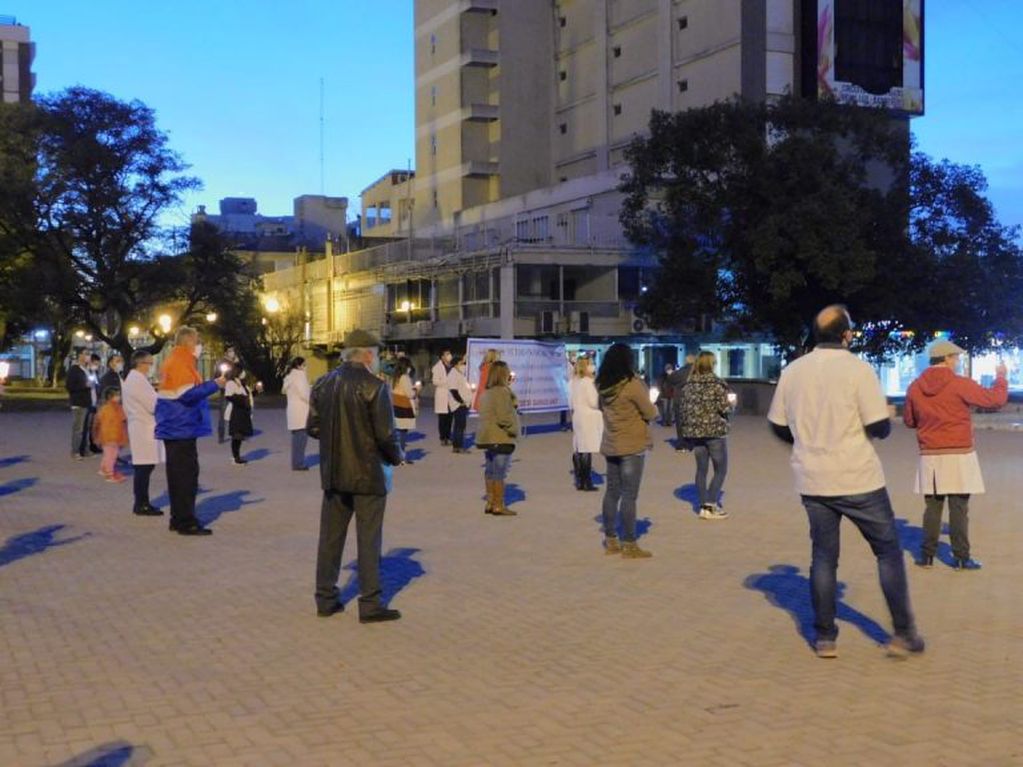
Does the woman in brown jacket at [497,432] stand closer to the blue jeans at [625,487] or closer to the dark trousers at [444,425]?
the blue jeans at [625,487]

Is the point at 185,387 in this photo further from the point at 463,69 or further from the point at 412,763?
the point at 463,69

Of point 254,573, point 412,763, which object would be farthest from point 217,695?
point 254,573

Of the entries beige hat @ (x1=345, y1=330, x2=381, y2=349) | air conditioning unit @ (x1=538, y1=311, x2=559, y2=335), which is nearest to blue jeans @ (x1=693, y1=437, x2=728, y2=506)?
beige hat @ (x1=345, y1=330, x2=381, y2=349)

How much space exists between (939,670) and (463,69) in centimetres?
6939

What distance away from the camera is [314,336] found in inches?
2734

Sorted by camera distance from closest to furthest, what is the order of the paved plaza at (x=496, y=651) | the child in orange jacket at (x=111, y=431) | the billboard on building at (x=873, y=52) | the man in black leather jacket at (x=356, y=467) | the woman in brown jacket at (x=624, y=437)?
1. the paved plaza at (x=496, y=651)
2. the man in black leather jacket at (x=356, y=467)
3. the woman in brown jacket at (x=624, y=437)
4. the child in orange jacket at (x=111, y=431)
5. the billboard on building at (x=873, y=52)

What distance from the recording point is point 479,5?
7200cm

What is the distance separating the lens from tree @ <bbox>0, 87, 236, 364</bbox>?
49.8m

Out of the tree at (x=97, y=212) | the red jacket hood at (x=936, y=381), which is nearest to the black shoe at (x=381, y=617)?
the red jacket hood at (x=936, y=381)

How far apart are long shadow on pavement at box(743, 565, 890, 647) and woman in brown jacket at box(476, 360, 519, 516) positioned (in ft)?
13.6

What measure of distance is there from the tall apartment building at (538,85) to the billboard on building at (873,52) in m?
1.67

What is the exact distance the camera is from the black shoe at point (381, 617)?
26.7 feet

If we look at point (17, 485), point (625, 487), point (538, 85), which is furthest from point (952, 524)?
point (538, 85)

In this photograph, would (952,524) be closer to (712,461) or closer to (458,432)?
(712,461)
